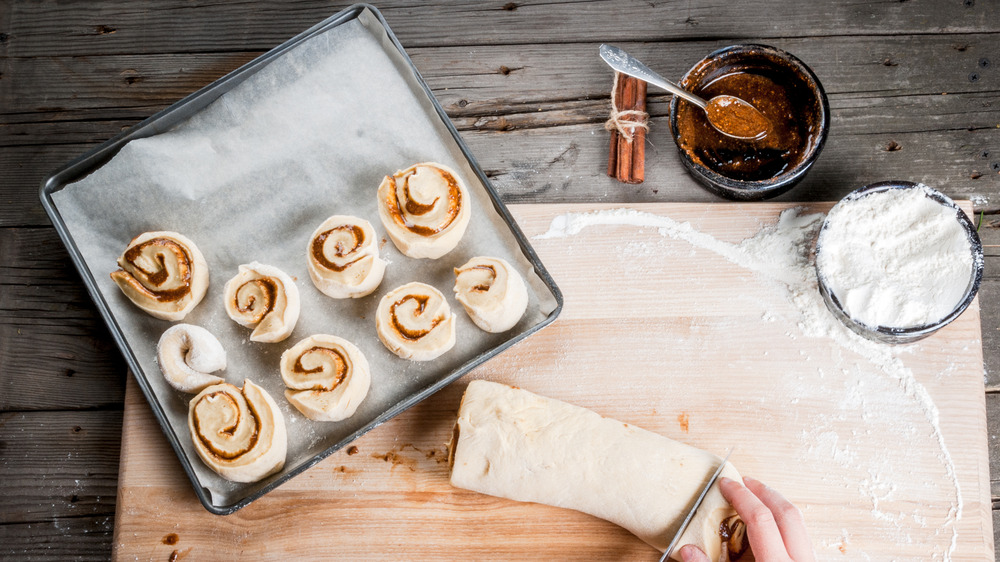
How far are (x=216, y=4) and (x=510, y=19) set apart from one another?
102 centimetres

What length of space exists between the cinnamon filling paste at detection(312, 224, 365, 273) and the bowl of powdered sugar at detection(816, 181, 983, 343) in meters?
1.32

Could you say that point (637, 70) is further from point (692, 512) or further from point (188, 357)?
point (188, 357)

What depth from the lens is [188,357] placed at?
1.87m

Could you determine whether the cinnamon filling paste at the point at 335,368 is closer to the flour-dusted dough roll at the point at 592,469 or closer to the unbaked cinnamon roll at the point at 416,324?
the unbaked cinnamon roll at the point at 416,324

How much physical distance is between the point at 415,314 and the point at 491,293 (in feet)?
0.75

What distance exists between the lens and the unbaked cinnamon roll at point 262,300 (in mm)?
1898

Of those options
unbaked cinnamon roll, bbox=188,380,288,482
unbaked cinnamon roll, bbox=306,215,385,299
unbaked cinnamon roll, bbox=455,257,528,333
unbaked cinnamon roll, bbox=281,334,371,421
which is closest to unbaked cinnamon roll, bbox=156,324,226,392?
unbaked cinnamon roll, bbox=188,380,288,482

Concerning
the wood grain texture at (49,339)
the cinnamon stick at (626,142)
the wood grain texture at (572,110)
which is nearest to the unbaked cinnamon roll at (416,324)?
the wood grain texture at (572,110)

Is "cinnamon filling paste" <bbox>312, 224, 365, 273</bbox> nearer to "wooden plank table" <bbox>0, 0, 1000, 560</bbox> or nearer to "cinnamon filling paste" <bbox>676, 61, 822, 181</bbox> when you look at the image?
"wooden plank table" <bbox>0, 0, 1000, 560</bbox>

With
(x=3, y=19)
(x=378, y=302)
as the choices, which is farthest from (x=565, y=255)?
(x=3, y=19)

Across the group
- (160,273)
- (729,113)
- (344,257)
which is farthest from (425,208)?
(729,113)

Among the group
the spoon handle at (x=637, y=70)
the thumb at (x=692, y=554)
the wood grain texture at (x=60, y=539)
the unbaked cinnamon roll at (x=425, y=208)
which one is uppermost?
the spoon handle at (x=637, y=70)

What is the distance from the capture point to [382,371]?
194cm

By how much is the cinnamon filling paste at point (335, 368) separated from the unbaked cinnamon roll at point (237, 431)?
129 millimetres
